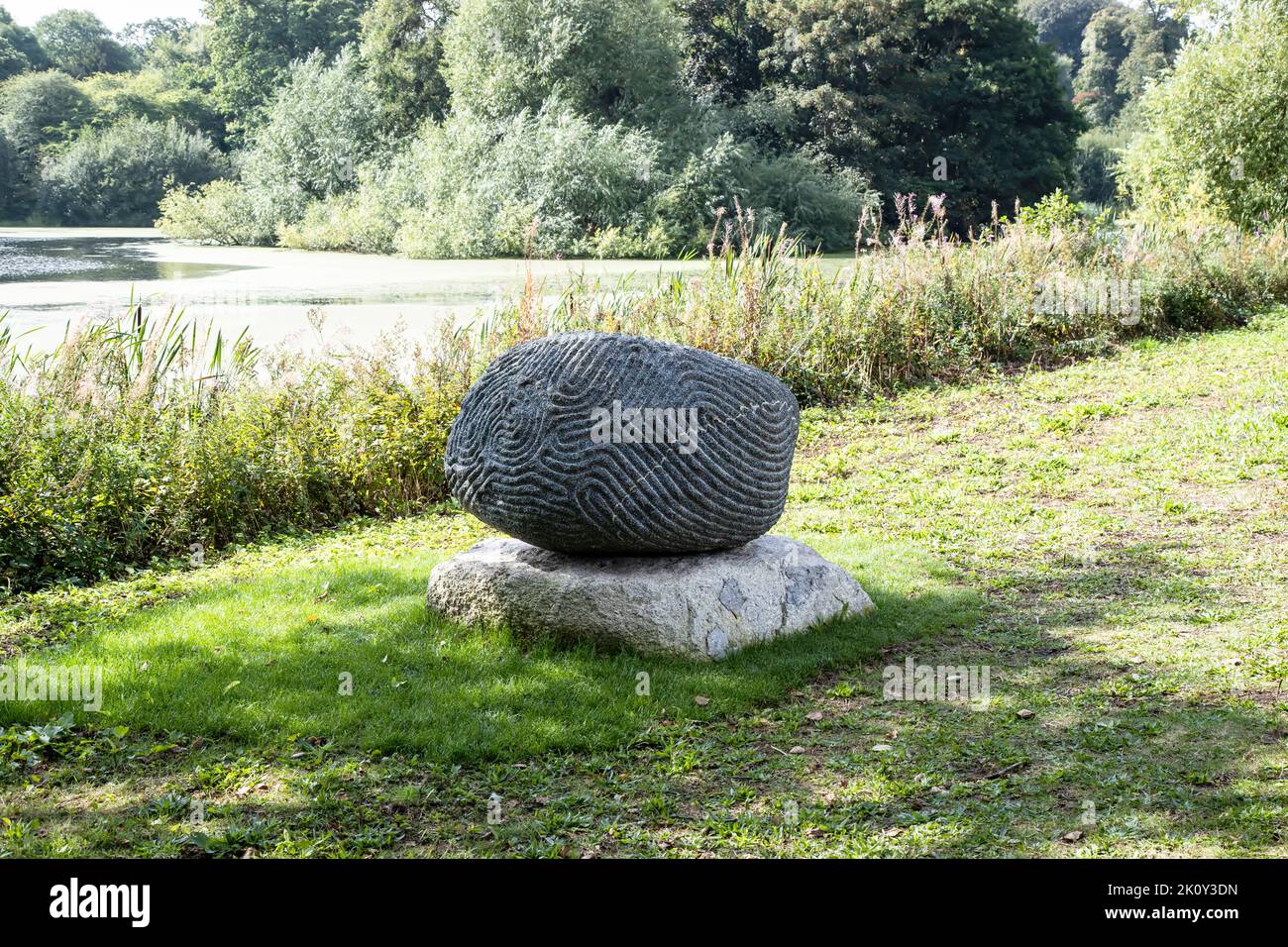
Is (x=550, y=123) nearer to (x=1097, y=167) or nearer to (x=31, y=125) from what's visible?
(x=31, y=125)

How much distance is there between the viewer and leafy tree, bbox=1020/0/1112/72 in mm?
79938

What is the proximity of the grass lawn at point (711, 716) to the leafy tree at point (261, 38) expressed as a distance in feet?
153

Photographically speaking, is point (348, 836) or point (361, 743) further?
point (361, 743)

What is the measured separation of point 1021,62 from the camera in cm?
3734

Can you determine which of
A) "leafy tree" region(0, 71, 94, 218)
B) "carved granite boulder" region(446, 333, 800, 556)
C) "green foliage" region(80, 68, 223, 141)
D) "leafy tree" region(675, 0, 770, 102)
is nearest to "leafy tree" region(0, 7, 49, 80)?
"leafy tree" region(0, 71, 94, 218)

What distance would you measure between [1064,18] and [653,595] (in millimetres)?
90223

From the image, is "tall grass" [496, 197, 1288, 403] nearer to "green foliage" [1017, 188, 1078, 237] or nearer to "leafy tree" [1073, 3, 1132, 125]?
"green foliage" [1017, 188, 1078, 237]

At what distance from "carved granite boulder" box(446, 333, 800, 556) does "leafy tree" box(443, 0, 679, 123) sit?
27028 mm

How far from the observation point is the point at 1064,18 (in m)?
81.8

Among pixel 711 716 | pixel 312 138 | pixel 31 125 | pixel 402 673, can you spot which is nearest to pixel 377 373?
pixel 402 673

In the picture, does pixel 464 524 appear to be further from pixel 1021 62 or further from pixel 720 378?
pixel 1021 62
